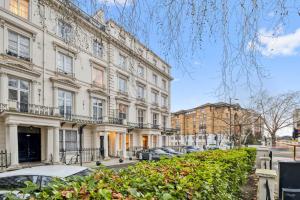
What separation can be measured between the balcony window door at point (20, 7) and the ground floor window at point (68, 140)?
11.4 metres

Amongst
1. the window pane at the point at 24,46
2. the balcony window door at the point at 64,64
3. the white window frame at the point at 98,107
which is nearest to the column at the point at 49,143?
the balcony window door at the point at 64,64

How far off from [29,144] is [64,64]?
28.1ft

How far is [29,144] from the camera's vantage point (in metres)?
25.1

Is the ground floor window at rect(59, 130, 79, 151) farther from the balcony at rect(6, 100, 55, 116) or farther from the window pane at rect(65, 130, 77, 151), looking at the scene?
the balcony at rect(6, 100, 55, 116)

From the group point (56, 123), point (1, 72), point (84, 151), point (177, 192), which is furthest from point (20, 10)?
point (177, 192)

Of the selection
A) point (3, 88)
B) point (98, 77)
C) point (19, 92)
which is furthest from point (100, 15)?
point (98, 77)

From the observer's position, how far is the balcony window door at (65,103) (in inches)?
1108

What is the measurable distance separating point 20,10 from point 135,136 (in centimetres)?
2656

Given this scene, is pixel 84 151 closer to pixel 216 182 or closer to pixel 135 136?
pixel 135 136

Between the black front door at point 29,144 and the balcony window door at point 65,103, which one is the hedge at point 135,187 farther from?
the balcony window door at point 65,103

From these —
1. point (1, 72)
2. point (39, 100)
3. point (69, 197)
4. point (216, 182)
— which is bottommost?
point (216, 182)

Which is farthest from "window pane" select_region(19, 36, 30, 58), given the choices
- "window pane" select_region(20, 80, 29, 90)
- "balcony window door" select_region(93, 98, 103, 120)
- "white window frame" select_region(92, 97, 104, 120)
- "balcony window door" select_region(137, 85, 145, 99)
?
"balcony window door" select_region(137, 85, 145, 99)

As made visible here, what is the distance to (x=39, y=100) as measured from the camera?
25.2m

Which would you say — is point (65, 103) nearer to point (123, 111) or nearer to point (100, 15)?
point (123, 111)
